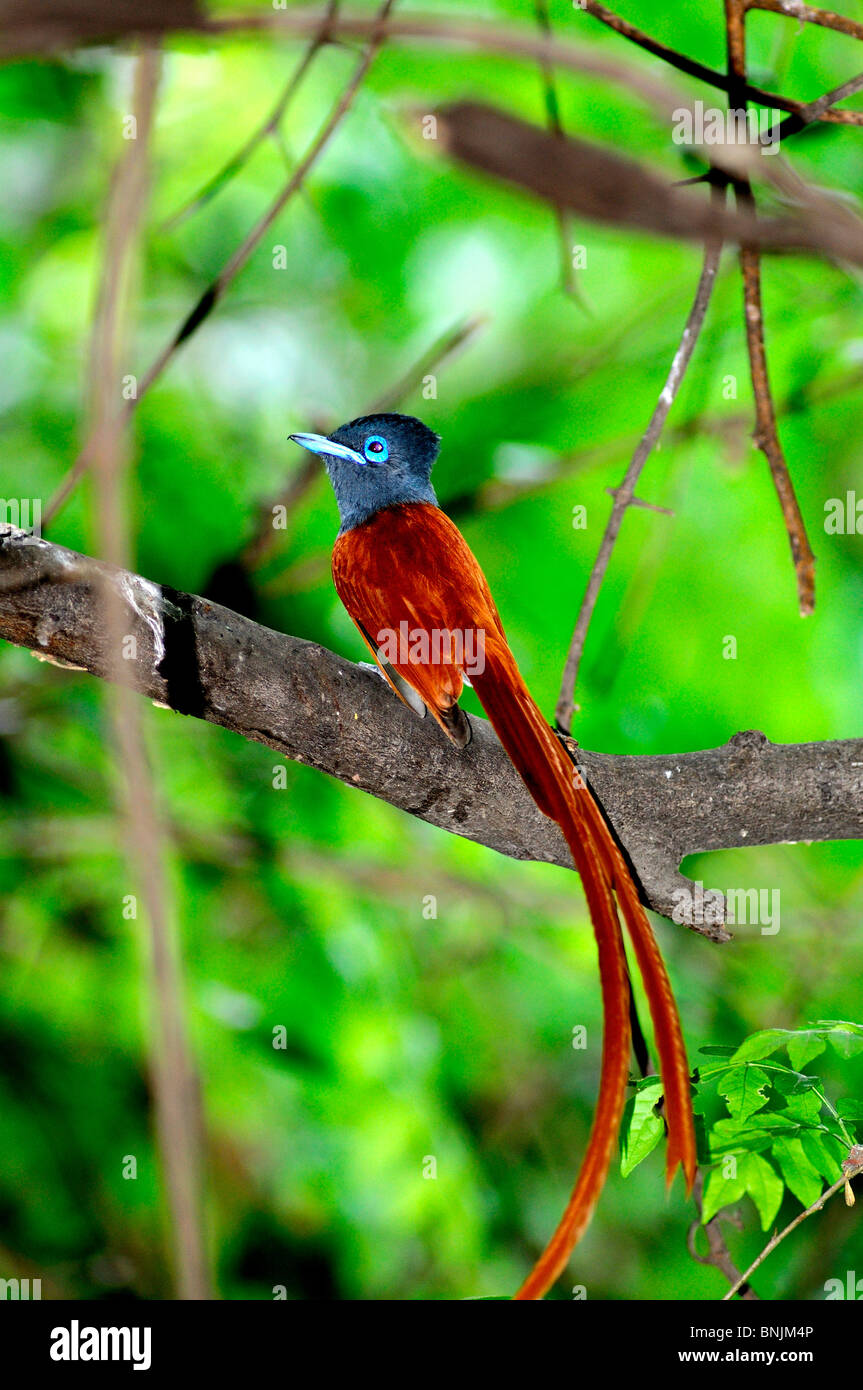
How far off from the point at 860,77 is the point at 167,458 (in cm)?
145

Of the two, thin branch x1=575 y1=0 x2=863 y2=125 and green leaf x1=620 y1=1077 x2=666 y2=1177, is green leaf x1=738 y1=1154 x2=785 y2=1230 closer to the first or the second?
green leaf x1=620 y1=1077 x2=666 y2=1177

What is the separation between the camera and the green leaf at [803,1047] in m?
1.11

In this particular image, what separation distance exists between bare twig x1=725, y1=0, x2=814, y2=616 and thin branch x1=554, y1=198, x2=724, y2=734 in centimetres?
8

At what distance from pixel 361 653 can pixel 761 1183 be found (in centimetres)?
144

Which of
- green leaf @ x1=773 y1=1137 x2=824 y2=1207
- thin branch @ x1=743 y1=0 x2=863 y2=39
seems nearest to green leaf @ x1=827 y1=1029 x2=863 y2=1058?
green leaf @ x1=773 y1=1137 x2=824 y2=1207

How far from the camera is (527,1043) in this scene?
2721 mm

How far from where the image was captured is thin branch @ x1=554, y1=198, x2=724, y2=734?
1424 mm

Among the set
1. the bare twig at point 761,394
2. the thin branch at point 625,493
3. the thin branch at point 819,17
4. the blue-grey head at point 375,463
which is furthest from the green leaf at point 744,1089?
the thin branch at point 819,17

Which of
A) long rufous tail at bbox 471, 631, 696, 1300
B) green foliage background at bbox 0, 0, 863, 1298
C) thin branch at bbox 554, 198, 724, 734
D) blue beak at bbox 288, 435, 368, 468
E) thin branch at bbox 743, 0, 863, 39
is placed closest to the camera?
long rufous tail at bbox 471, 631, 696, 1300

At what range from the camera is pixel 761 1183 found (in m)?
1.17

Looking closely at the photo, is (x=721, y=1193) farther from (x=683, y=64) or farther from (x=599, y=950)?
(x=683, y=64)

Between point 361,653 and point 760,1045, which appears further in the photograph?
point 361,653

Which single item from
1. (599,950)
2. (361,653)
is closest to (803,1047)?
(599,950)
